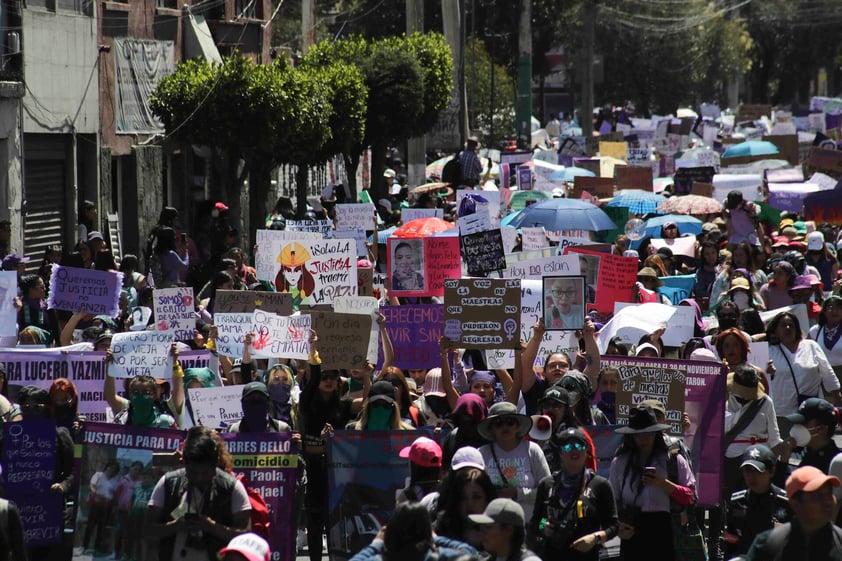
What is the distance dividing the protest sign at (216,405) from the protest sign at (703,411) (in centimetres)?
228

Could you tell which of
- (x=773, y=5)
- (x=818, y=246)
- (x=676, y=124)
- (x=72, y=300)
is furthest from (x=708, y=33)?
(x=72, y=300)

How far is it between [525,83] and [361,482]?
3556 centimetres

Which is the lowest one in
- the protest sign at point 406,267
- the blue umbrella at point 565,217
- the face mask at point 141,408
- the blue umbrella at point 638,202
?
the face mask at point 141,408

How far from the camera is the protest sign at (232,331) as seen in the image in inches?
399

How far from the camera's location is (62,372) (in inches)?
377

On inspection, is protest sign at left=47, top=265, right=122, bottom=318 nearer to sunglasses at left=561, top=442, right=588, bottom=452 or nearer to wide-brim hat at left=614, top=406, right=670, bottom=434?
wide-brim hat at left=614, top=406, right=670, bottom=434

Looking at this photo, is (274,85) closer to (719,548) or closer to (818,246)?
→ (818,246)

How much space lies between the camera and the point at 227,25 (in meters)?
30.1

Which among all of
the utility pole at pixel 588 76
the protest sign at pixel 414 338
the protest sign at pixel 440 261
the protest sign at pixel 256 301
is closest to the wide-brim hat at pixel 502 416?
the protest sign at pixel 414 338

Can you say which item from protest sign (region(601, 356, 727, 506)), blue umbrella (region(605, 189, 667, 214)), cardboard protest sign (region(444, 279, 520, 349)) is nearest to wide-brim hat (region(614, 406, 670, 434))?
protest sign (region(601, 356, 727, 506))

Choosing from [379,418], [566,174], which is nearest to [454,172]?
[566,174]

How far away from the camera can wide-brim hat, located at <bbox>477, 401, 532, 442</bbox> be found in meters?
7.43

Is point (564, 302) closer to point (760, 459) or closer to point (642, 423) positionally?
point (642, 423)

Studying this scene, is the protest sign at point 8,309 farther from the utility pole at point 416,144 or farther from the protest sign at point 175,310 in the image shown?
the utility pole at point 416,144
